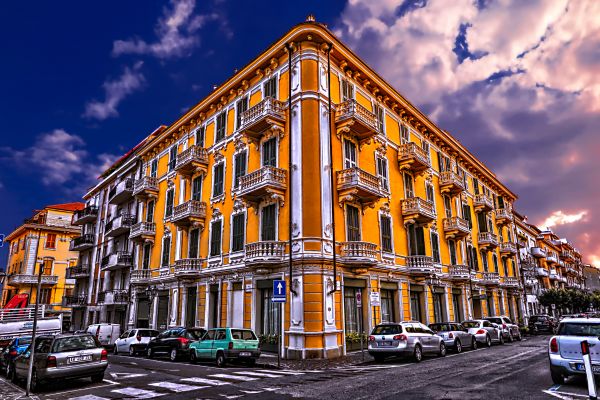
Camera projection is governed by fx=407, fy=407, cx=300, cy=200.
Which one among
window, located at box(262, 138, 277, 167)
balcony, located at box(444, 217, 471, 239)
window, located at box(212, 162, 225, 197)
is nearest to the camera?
window, located at box(262, 138, 277, 167)

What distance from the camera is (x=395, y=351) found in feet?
51.4

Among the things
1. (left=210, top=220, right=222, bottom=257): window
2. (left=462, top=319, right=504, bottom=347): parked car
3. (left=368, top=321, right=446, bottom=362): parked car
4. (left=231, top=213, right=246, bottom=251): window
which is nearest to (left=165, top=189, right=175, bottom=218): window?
(left=210, top=220, right=222, bottom=257): window

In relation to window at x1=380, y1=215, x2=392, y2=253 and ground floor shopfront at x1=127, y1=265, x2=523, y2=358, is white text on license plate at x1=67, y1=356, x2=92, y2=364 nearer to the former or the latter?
ground floor shopfront at x1=127, y1=265, x2=523, y2=358

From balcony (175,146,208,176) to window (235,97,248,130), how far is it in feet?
11.9

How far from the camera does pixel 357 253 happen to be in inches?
776

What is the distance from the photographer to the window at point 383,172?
24562 millimetres

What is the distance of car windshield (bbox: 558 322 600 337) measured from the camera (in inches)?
380

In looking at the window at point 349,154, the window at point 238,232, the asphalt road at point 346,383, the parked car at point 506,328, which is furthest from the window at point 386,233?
the parked car at point 506,328

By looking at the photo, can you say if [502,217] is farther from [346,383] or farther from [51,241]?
[51,241]

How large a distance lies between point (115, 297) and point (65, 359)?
924 inches

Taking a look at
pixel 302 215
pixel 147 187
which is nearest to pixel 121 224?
pixel 147 187

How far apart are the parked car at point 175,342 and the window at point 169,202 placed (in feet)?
37.2

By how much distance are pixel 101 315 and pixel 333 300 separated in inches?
1053

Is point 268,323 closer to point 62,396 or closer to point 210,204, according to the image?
point 210,204
